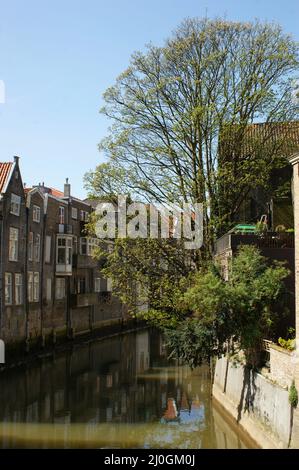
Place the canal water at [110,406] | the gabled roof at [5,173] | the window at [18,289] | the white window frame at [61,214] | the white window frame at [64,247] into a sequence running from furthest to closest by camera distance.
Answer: the white window frame at [61,214] < the white window frame at [64,247] < the window at [18,289] < the gabled roof at [5,173] < the canal water at [110,406]

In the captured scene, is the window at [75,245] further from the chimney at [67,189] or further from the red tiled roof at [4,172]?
the red tiled roof at [4,172]

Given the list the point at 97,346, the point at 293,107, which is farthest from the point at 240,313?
the point at 97,346

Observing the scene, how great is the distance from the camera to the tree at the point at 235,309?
16.7 meters

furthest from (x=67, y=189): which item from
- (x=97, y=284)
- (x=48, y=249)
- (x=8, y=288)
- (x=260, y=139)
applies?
(x=260, y=139)

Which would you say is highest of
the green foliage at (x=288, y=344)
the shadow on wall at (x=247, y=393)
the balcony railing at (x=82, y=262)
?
the balcony railing at (x=82, y=262)

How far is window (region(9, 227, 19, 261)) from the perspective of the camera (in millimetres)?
33688

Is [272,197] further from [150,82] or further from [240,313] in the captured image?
[240,313]

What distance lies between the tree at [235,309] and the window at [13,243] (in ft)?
58.7

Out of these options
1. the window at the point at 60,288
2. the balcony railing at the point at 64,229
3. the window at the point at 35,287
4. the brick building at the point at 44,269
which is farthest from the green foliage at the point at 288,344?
the balcony railing at the point at 64,229

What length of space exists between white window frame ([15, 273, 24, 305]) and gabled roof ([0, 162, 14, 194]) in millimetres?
5752

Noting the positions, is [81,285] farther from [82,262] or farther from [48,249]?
[48,249]

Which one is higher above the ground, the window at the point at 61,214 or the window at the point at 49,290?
the window at the point at 61,214

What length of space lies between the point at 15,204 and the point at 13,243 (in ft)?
8.22

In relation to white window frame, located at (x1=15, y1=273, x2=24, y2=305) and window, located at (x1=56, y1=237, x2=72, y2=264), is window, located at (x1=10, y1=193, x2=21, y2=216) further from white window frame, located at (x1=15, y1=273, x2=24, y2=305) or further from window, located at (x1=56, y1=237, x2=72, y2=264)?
window, located at (x1=56, y1=237, x2=72, y2=264)
